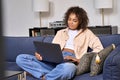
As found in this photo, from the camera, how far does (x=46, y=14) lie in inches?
164

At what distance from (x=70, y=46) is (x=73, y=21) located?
0.83 ft

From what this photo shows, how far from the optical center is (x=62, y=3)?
4.08 metres

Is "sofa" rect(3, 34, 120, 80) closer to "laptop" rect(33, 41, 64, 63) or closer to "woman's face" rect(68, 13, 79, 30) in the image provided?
"laptop" rect(33, 41, 64, 63)

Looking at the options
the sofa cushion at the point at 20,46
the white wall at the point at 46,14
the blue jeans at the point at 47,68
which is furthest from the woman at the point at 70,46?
the white wall at the point at 46,14

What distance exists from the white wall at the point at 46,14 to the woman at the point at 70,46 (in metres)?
1.49

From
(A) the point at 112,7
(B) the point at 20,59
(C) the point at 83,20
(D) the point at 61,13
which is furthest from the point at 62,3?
(B) the point at 20,59

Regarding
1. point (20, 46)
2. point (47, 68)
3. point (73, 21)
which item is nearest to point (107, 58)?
point (47, 68)

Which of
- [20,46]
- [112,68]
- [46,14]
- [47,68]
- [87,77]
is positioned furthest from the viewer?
[46,14]

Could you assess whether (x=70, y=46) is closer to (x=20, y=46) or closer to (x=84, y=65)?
(x=84, y=65)

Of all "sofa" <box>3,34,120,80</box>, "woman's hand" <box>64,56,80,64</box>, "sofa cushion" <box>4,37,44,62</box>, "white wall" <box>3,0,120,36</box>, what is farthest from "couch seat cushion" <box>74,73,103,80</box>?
"white wall" <box>3,0,120,36</box>

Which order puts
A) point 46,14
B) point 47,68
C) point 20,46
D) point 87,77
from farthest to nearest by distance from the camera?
point 46,14, point 20,46, point 47,68, point 87,77

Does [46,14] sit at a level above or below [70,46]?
above

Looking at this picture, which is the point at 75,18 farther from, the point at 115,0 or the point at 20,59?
the point at 115,0

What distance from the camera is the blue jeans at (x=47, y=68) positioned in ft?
6.55
